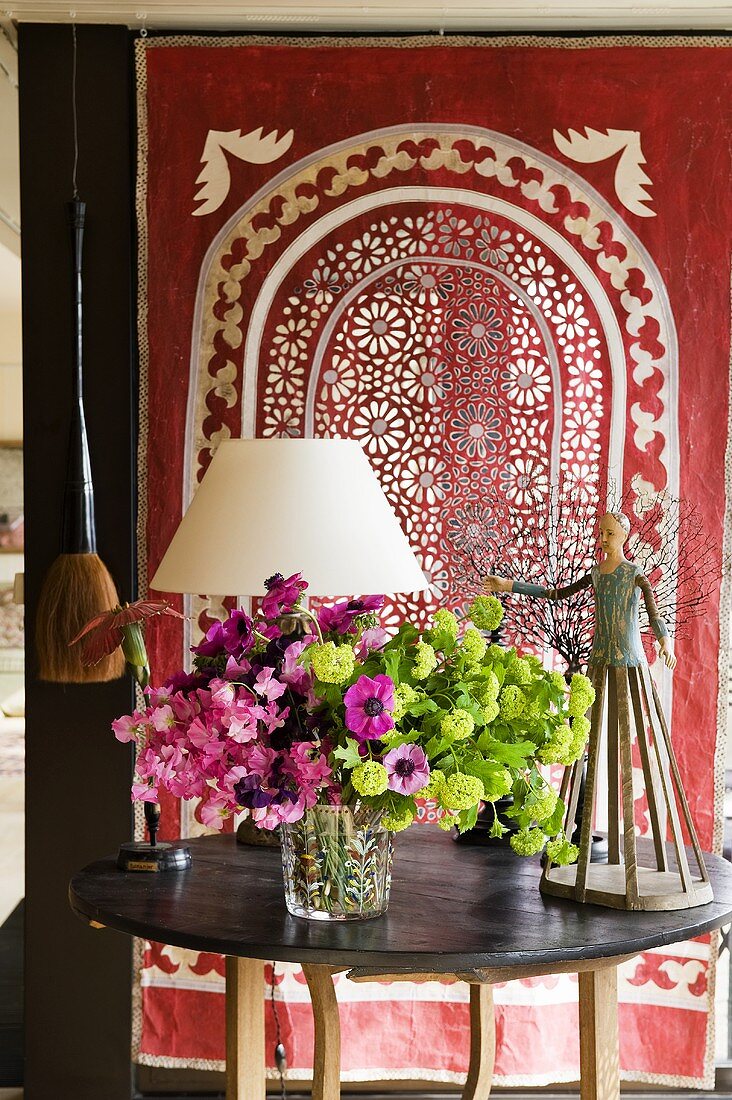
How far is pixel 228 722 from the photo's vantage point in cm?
155

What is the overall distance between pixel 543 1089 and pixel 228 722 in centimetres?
180

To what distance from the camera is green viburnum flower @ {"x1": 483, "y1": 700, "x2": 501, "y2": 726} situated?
1.56m

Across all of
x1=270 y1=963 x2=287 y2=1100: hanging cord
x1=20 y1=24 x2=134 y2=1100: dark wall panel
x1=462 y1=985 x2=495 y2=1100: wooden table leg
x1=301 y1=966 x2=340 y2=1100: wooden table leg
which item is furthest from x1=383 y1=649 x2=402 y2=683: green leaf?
x1=270 y1=963 x2=287 y2=1100: hanging cord

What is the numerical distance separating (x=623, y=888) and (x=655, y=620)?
42 centimetres

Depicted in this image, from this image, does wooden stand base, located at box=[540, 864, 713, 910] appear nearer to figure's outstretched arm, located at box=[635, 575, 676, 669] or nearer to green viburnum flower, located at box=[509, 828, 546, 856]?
green viburnum flower, located at box=[509, 828, 546, 856]

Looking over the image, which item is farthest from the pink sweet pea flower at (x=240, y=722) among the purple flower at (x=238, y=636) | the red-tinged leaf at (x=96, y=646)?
the red-tinged leaf at (x=96, y=646)

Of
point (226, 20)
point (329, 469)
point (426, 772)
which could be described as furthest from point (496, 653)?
point (226, 20)

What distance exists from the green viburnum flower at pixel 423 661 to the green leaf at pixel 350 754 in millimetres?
125

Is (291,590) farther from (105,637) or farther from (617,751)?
(105,637)

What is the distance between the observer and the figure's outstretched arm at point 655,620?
5.96 ft

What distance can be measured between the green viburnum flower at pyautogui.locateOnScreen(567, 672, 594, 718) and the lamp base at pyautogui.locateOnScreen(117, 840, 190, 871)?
0.74 m

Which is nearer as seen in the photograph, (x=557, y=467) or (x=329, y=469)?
(x=329, y=469)

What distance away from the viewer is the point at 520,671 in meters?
1.62

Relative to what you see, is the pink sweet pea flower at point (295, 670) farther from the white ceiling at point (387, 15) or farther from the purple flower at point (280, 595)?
the white ceiling at point (387, 15)
